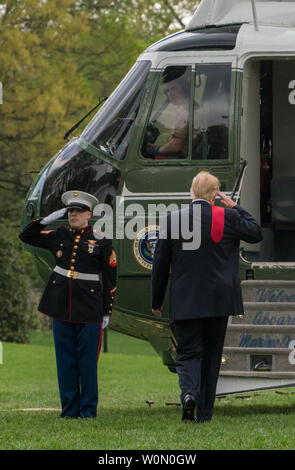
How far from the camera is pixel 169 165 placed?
319 inches

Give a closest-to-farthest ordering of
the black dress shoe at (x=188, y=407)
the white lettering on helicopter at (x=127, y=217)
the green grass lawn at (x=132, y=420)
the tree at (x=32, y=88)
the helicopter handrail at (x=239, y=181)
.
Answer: the green grass lawn at (x=132, y=420), the black dress shoe at (x=188, y=407), the helicopter handrail at (x=239, y=181), the white lettering on helicopter at (x=127, y=217), the tree at (x=32, y=88)

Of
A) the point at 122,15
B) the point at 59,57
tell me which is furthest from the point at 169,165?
the point at 122,15

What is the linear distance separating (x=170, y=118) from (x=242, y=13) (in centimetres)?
114

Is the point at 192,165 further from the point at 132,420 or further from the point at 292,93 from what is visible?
the point at 132,420

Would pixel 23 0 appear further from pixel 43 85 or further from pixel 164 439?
pixel 164 439

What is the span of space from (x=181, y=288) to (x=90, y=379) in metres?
1.06

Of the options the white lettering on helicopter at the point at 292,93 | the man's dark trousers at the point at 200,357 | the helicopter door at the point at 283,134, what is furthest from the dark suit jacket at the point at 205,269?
the white lettering on helicopter at the point at 292,93

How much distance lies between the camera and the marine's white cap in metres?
7.41

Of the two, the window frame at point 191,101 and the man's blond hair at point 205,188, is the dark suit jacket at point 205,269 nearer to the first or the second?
the man's blond hair at point 205,188

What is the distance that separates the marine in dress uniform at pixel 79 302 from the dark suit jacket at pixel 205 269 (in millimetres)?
635

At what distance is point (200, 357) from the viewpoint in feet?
22.4

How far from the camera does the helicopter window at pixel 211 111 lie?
8.09 metres

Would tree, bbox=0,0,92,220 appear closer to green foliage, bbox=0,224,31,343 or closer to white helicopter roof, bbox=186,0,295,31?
green foliage, bbox=0,224,31,343

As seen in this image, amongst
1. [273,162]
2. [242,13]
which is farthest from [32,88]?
[242,13]
